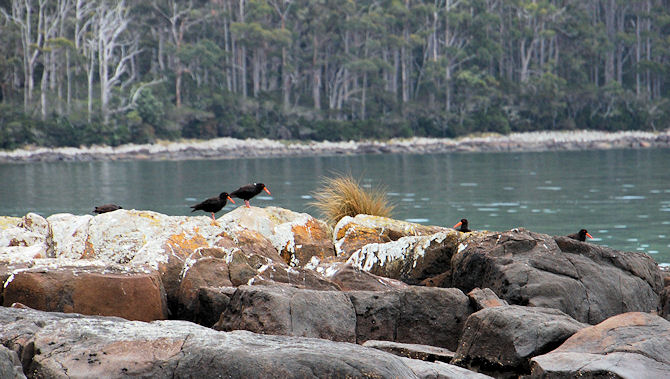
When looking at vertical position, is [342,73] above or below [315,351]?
above

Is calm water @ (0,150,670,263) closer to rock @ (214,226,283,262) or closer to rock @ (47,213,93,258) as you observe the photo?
rock @ (214,226,283,262)

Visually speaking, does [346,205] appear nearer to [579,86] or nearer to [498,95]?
[498,95]

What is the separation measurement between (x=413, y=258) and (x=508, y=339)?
11.3 feet

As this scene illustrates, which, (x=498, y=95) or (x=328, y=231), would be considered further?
(x=498, y=95)

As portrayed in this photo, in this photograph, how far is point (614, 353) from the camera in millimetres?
6395

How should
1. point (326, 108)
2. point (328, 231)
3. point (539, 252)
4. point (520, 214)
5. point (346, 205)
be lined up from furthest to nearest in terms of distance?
point (326, 108), point (520, 214), point (346, 205), point (328, 231), point (539, 252)

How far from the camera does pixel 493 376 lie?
704 centimetres

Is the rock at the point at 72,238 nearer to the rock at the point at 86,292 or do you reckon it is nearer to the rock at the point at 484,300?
the rock at the point at 86,292

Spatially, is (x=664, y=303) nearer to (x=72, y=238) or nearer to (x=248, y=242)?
(x=248, y=242)

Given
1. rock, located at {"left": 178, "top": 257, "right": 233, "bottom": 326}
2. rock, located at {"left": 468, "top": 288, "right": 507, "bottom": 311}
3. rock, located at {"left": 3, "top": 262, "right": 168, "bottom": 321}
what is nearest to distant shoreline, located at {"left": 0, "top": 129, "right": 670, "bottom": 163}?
rock, located at {"left": 178, "top": 257, "right": 233, "bottom": 326}

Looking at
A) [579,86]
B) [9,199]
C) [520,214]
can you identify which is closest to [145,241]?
[520,214]

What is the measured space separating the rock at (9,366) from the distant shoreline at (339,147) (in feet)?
232

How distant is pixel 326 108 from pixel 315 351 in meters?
85.9

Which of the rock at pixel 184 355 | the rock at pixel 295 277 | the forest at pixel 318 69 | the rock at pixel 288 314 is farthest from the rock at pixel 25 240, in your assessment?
the forest at pixel 318 69
